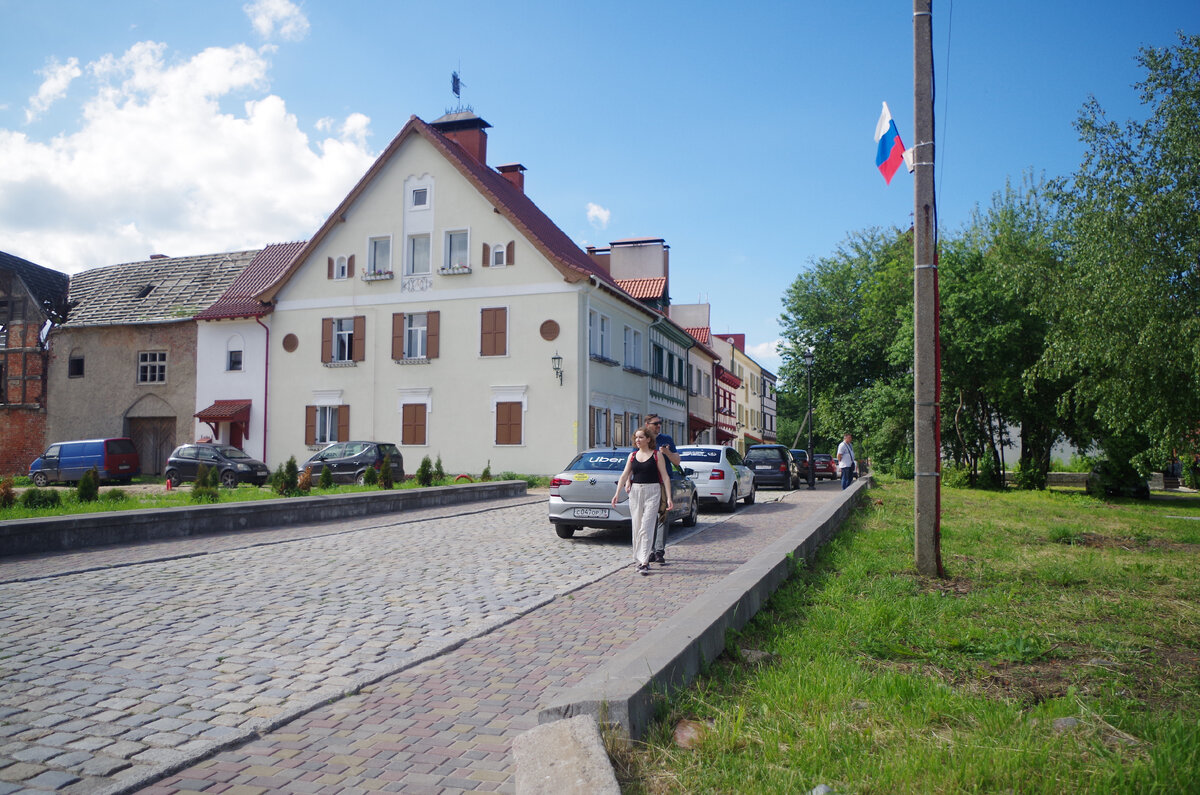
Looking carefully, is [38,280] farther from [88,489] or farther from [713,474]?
[713,474]

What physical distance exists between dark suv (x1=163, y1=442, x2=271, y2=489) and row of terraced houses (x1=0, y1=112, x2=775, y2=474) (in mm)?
4404

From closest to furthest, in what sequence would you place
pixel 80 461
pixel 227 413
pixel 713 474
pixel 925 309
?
pixel 925 309 < pixel 713 474 < pixel 80 461 < pixel 227 413

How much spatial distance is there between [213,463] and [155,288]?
1538cm

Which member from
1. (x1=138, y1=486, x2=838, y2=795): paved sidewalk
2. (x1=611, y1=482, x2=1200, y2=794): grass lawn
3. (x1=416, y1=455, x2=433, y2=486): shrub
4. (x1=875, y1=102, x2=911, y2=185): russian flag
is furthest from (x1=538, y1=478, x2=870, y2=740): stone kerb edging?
(x1=416, y1=455, x2=433, y2=486): shrub

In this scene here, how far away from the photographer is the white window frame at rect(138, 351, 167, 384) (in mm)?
36375

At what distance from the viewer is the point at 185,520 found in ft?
42.1

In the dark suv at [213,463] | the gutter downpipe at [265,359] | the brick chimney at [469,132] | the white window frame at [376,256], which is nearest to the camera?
the dark suv at [213,463]

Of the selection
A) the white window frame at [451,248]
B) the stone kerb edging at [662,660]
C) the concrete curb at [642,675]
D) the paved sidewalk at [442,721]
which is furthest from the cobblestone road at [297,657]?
the white window frame at [451,248]

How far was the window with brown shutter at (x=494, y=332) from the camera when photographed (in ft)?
102

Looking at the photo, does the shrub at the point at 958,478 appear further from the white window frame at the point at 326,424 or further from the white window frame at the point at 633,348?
the white window frame at the point at 326,424

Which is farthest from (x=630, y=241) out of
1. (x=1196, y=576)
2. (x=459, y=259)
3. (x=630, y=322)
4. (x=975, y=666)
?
(x=975, y=666)

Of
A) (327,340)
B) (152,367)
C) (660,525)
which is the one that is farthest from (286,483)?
(152,367)

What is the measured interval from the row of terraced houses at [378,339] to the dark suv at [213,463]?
173 inches

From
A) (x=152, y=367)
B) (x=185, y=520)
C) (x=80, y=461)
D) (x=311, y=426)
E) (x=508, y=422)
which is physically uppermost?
(x=152, y=367)
